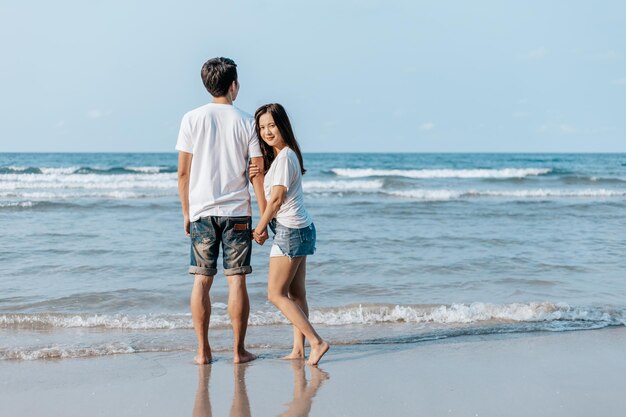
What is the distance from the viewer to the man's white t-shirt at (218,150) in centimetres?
430

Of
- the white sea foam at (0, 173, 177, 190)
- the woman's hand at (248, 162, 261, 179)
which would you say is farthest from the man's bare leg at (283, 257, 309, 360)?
the white sea foam at (0, 173, 177, 190)

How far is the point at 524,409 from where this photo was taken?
3658 mm

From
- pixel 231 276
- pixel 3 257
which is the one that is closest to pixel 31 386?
pixel 231 276

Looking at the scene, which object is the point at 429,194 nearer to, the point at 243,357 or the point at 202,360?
the point at 243,357

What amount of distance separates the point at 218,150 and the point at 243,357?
55.0 inches

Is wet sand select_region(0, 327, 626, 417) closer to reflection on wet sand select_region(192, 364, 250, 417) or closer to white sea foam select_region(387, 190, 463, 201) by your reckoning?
reflection on wet sand select_region(192, 364, 250, 417)

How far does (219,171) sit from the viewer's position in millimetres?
4312

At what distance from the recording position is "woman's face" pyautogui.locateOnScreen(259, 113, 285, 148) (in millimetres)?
4281

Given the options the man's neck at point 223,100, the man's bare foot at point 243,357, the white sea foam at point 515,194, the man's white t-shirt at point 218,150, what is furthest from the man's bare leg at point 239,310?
the white sea foam at point 515,194

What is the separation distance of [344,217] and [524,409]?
10265mm

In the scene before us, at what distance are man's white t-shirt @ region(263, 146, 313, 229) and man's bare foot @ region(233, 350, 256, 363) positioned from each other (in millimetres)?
958

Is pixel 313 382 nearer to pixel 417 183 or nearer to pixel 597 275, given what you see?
pixel 597 275

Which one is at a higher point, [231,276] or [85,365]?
[231,276]

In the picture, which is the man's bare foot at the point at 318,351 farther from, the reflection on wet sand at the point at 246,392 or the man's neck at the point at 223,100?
the man's neck at the point at 223,100
